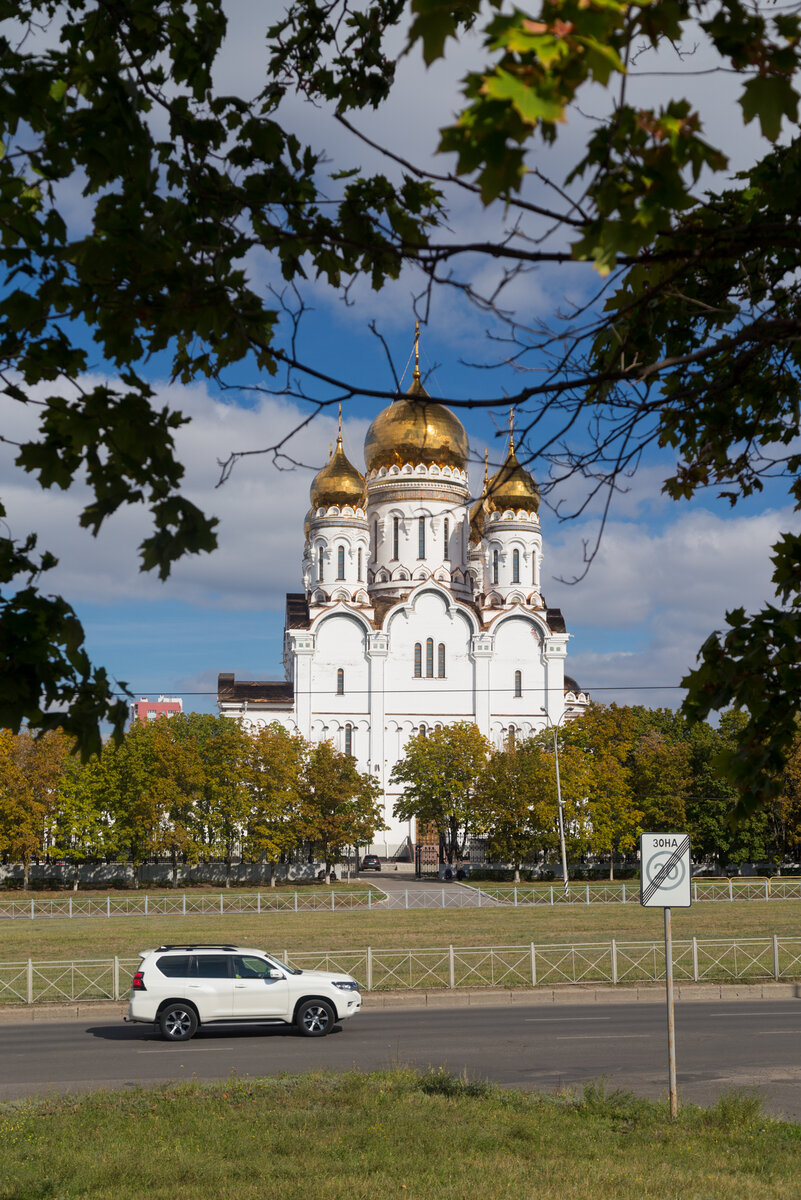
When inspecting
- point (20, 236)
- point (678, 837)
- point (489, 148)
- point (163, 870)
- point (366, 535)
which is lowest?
point (163, 870)

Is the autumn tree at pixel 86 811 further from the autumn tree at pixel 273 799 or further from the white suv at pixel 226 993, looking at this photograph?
the white suv at pixel 226 993

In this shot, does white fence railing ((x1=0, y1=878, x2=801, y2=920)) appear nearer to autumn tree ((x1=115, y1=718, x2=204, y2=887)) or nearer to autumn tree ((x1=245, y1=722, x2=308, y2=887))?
autumn tree ((x1=115, y1=718, x2=204, y2=887))

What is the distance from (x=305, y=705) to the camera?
7881 cm

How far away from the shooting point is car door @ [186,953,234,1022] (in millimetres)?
17562

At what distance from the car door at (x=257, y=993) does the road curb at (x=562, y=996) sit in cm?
393

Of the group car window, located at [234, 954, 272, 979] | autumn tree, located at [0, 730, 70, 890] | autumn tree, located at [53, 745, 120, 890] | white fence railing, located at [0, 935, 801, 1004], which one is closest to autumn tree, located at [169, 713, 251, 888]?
autumn tree, located at [53, 745, 120, 890]

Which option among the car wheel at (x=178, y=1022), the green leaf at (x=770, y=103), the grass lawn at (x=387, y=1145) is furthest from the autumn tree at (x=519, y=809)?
the green leaf at (x=770, y=103)

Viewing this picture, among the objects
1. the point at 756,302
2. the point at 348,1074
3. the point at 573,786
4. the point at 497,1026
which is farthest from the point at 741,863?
the point at 756,302

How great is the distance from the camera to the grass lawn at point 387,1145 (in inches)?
341

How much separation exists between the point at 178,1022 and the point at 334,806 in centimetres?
4459

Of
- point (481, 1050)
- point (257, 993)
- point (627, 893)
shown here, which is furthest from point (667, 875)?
point (627, 893)

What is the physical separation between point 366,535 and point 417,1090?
7144 centimetres

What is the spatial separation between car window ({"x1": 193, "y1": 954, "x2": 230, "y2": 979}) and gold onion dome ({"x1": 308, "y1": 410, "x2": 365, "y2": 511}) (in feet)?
214

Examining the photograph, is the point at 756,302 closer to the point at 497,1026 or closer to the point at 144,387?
the point at 144,387
